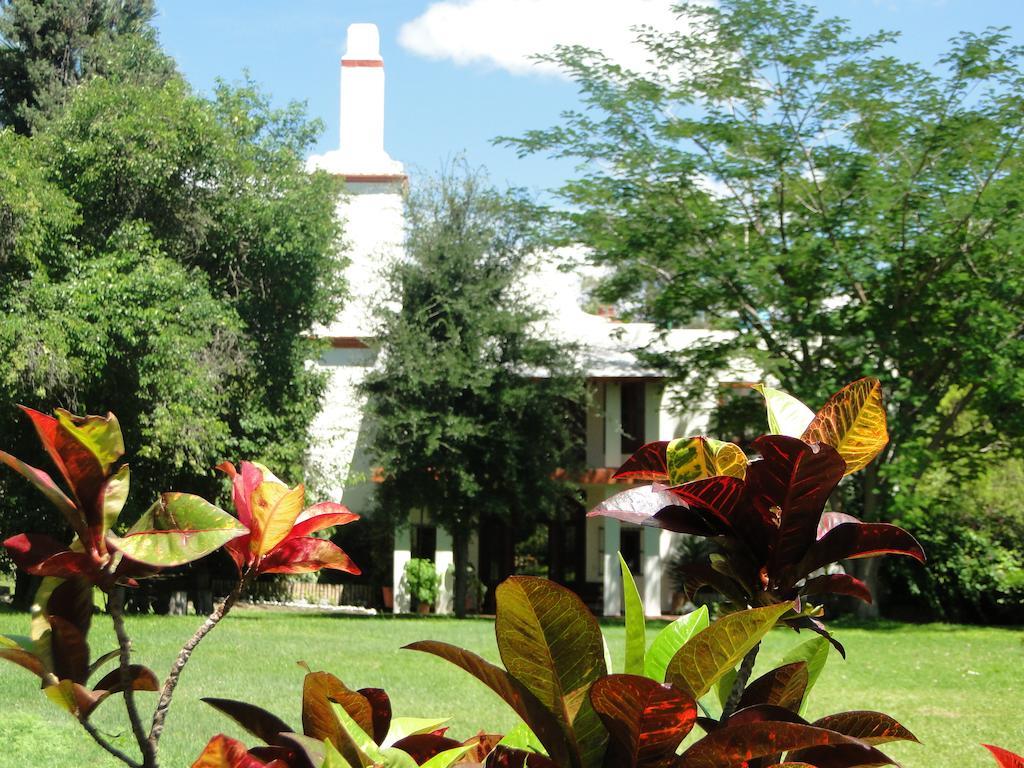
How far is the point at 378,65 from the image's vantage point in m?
27.7

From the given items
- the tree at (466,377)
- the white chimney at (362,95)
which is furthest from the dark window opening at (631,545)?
the white chimney at (362,95)

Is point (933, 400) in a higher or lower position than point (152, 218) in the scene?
lower

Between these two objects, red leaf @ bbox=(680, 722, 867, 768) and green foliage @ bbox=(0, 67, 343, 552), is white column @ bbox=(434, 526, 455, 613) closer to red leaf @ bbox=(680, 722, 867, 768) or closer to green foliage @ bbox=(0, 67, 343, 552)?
green foliage @ bbox=(0, 67, 343, 552)

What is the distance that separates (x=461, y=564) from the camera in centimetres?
2400

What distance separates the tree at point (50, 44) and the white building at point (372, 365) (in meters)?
5.40

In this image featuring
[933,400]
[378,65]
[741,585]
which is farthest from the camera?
[378,65]

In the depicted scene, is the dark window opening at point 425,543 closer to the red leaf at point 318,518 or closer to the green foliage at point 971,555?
the green foliage at point 971,555

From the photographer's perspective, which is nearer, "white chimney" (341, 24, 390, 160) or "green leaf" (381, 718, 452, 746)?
"green leaf" (381, 718, 452, 746)

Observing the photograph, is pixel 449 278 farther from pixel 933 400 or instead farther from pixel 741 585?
pixel 741 585

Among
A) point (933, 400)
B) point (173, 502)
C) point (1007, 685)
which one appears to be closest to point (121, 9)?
point (933, 400)

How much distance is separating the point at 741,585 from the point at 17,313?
1725 cm

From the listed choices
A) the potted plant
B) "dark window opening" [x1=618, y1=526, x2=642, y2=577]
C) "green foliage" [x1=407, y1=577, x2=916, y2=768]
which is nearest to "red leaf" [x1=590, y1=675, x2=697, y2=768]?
"green foliage" [x1=407, y1=577, x2=916, y2=768]

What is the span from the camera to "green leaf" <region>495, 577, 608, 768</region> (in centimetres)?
107

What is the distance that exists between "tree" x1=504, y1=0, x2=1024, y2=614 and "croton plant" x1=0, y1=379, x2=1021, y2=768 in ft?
62.0
